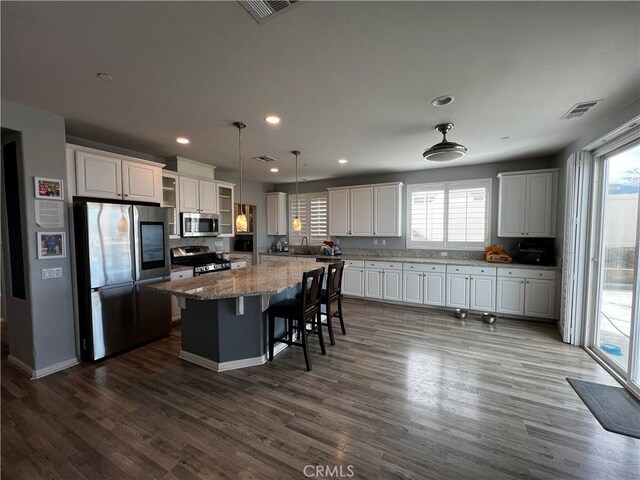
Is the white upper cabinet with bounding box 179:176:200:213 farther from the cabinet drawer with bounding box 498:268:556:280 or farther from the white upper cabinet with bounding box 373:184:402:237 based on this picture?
the cabinet drawer with bounding box 498:268:556:280

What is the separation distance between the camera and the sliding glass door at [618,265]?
2523 millimetres

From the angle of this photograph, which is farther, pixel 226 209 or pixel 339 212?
pixel 339 212

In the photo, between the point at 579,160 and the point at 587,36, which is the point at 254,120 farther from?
the point at 579,160

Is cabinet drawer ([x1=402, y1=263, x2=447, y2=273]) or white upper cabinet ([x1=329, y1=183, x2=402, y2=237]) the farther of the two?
white upper cabinet ([x1=329, y1=183, x2=402, y2=237])

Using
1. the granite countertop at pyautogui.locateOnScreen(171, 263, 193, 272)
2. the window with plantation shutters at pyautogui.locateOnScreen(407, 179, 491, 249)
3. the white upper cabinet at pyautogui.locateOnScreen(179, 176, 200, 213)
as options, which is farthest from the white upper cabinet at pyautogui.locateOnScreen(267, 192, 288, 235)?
the window with plantation shutters at pyautogui.locateOnScreen(407, 179, 491, 249)

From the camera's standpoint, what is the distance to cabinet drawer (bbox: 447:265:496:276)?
452cm

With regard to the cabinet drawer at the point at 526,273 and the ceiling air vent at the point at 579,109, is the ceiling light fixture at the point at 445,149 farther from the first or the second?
the cabinet drawer at the point at 526,273

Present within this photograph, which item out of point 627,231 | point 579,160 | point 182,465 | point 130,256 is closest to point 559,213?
point 579,160

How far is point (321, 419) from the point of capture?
84.8 inches

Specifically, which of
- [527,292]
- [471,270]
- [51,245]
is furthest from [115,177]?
[527,292]

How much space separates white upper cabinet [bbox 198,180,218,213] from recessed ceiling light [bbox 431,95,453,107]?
3912 mm

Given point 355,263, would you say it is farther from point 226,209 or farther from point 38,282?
point 38,282

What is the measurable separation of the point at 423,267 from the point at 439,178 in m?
1.81

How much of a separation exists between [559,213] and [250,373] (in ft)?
16.1
